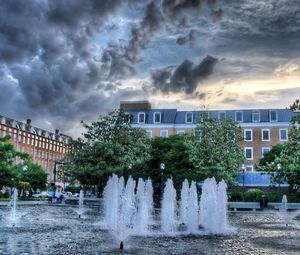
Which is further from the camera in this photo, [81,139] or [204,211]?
[81,139]

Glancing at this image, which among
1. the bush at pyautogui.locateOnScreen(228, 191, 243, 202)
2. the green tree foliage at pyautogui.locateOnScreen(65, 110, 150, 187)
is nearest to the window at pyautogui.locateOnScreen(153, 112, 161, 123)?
the green tree foliage at pyautogui.locateOnScreen(65, 110, 150, 187)

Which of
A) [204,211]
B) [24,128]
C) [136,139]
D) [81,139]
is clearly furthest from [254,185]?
[24,128]

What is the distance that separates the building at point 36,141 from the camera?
105m

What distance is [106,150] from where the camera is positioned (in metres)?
44.2

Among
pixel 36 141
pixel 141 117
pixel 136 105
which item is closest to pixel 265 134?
pixel 141 117

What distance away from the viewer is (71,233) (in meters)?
17.3

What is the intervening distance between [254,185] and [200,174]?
16311 millimetres

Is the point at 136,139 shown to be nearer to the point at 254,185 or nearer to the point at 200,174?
the point at 200,174

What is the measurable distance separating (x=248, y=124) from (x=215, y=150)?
970 inches

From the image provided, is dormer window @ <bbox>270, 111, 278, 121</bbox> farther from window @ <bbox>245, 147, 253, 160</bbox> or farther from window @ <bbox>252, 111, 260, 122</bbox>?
window @ <bbox>245, 147, 253, 160</bbox>

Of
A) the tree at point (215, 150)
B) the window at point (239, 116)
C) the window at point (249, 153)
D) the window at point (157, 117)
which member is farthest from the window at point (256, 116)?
the tree at point (215, 150)

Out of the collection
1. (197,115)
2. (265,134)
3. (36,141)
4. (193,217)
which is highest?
(36,141)

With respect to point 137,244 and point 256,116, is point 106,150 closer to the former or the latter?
point 137,244

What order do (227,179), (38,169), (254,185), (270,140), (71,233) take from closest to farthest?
(71,233), (227,179), (254,185), (270,140), (38,169)
